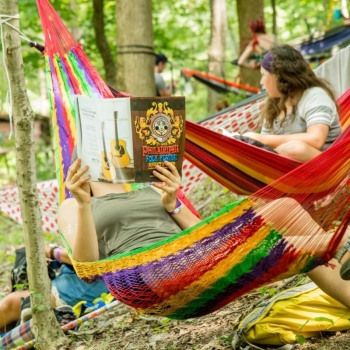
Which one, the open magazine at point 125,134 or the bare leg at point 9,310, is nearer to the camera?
the open magazine at point 125,134

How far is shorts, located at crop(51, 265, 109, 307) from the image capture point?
8.54 ft

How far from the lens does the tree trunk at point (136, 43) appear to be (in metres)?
3.77

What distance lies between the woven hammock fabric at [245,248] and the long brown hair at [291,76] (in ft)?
3.33

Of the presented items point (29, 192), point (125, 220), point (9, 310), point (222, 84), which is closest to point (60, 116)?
point (29, 192)

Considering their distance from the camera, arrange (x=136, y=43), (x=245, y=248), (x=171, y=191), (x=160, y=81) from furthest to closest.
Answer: (x=160, y=81), (x=136, y=43), (x=171, y=191), (x=245, y=248)

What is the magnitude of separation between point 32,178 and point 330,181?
1.06 m

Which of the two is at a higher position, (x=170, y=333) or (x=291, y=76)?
(x=291, y=76)

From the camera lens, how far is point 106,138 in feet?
5.63

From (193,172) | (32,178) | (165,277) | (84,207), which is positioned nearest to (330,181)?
(165,277)

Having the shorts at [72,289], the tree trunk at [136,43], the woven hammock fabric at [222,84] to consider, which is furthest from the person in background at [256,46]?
the shorts at [72,289]

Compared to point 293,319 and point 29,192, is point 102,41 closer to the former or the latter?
point 29,192

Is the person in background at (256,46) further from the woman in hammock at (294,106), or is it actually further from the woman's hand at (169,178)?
the woman's hand at (169,178)

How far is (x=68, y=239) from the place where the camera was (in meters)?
1.97

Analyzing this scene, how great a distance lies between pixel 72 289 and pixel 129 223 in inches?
29.6
